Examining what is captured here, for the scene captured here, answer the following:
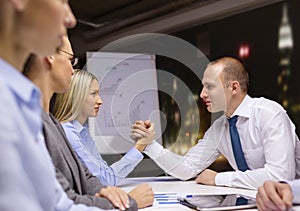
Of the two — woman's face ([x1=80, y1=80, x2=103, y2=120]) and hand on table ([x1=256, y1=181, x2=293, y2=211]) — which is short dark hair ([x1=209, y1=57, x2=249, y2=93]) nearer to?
woman's face ([x1=80, y1=80, x2=103, y2=120])

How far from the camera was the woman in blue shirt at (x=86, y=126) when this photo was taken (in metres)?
1.68

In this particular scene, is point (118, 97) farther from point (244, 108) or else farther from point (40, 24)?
point (40, 24)

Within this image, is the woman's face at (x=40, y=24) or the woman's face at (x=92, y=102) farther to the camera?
the woman's face at (x=92, y=102)

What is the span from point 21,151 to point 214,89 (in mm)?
1691

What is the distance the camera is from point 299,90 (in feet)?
9.45

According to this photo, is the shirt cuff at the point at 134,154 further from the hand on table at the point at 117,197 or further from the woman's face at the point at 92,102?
the hand on table at the point at 117,197

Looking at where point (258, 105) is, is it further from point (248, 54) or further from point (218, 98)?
point (248, 54)

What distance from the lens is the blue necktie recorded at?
6.41 ft

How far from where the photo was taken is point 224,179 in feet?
5.74

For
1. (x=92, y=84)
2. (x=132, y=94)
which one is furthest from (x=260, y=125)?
(x=92, y=84)

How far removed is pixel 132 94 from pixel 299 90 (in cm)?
140

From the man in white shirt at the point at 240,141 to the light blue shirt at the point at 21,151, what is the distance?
1.23 m

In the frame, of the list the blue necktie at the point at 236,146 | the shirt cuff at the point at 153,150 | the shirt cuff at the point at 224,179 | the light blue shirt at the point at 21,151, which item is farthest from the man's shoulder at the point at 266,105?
the light blue shirt at the point at 21,151

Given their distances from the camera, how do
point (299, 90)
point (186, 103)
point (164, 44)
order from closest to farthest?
point (186, 103), point (164, 44), point (299, 90)
